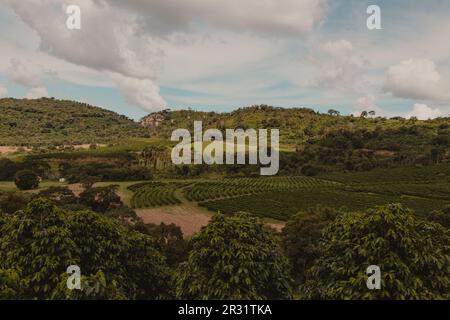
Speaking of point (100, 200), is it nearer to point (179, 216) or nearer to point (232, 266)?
point (179, 216)

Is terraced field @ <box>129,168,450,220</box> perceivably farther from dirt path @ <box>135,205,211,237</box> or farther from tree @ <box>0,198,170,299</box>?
tree @ <box>0,198,170,299</box>

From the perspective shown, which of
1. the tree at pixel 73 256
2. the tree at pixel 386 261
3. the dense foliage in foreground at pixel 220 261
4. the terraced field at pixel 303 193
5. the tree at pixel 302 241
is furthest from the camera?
the terraced field at pixel 303 193

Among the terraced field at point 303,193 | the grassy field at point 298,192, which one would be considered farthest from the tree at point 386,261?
the terraced field at point 303,193

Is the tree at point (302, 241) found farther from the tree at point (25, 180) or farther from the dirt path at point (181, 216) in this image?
the tree at point (25, 180)

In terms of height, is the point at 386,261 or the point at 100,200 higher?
the point at 386,261

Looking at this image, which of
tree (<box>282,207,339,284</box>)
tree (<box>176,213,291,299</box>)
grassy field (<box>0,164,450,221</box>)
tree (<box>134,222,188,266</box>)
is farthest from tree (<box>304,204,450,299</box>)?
grassy field (<box>0,164,450,221</box>)

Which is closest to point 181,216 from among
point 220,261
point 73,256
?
point 73,256
